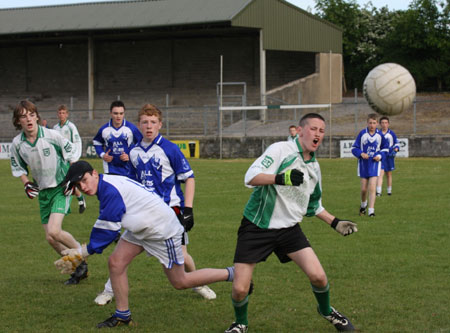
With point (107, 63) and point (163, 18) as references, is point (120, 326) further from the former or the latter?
point (107, 63)

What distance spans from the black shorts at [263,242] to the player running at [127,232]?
0.64 metres

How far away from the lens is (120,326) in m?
6.29

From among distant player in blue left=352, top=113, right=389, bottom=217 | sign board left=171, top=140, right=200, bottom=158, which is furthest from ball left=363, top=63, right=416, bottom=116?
sign board left=171, top=140, right=200, bottom=158

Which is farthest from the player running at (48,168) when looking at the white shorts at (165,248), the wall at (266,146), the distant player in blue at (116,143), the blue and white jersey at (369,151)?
the wall at (266,146)

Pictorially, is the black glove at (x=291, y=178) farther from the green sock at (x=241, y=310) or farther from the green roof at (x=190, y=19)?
the green roof at (x=190, y=19)

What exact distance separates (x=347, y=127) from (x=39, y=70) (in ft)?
77.8

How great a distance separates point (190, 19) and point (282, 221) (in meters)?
32.3

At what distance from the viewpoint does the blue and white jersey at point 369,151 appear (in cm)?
1389

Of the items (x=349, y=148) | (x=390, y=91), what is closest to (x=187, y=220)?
(x=390, y=91)

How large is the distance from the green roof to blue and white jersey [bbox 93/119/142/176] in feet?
81.5

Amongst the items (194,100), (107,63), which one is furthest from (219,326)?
(107,63)

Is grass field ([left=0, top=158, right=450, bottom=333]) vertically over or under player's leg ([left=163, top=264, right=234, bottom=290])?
under

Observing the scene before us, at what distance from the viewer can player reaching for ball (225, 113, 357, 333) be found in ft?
19.0

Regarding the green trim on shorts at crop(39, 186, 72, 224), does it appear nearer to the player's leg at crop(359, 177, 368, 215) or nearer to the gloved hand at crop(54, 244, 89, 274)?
the gloved hand at crop(54, 244, 89, 274)
